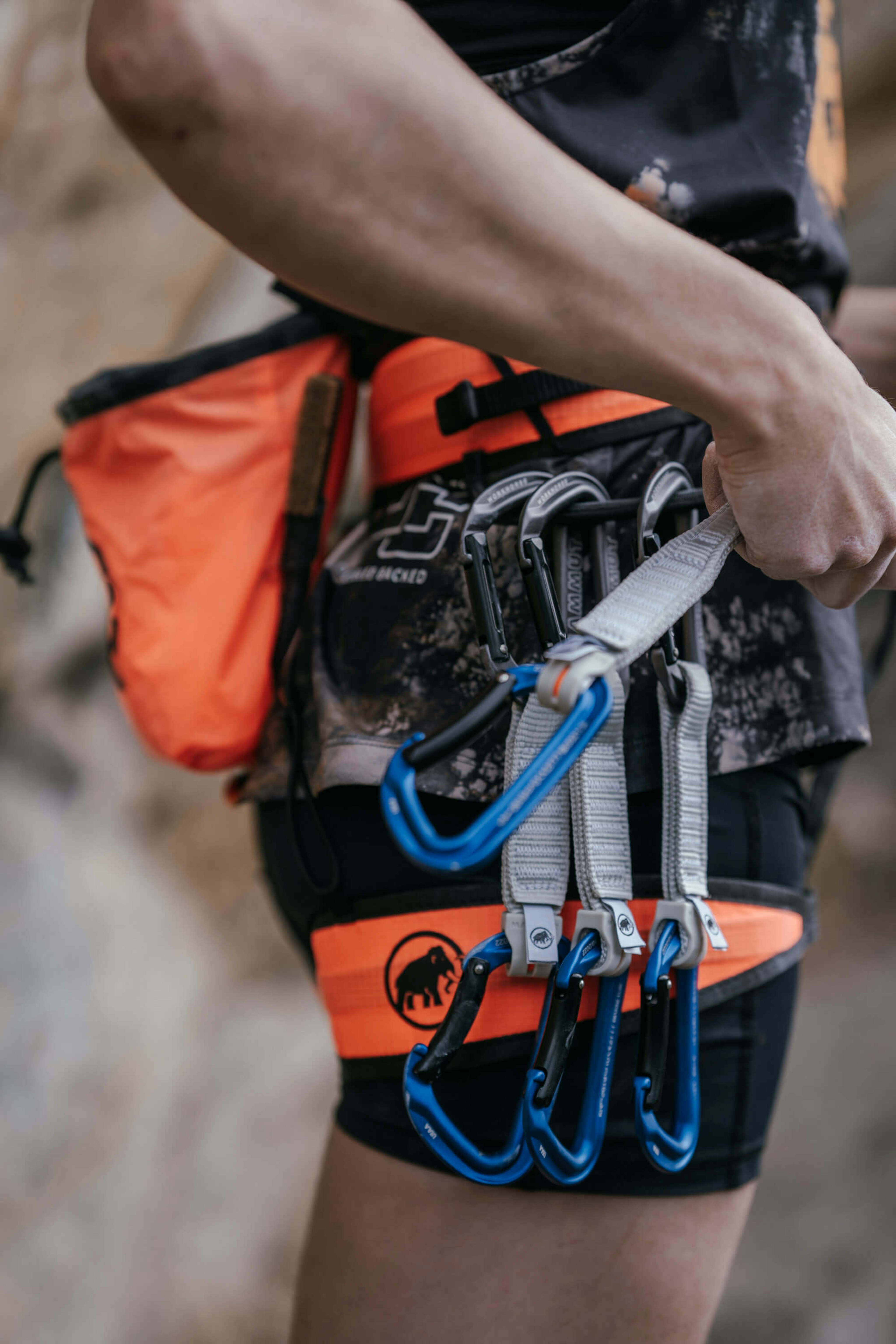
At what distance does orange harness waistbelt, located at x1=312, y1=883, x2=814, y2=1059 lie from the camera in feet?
1.90

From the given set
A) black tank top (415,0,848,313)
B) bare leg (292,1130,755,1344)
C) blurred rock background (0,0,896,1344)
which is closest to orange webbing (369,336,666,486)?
black tank top (415,0,848,313)

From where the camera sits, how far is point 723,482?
482 mm

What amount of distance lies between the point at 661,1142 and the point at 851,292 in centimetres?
97

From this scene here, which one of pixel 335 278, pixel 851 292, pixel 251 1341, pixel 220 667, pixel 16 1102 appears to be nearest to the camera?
pixel 335 278

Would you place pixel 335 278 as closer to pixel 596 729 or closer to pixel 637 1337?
pixel 596 729

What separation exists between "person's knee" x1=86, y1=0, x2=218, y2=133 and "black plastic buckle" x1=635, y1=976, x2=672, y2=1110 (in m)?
0.51

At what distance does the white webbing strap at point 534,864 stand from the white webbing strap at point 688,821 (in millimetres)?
63

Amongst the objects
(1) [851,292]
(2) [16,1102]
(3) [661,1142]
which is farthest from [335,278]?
(2) [16,1102]

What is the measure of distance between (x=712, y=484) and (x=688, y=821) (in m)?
0.21

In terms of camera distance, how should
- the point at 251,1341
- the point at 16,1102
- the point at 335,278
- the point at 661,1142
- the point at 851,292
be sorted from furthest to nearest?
1. the point at 251,1341
2. the point at 16,1102
3. the point at 851,292
4. the point at 661,1142
5. the point at 335,278

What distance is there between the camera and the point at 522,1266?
58cm

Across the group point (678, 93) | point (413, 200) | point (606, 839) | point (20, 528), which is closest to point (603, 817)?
point (606, 839)

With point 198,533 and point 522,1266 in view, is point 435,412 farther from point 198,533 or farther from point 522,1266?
point 522,1266

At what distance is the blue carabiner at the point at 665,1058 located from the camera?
54 centimetres
